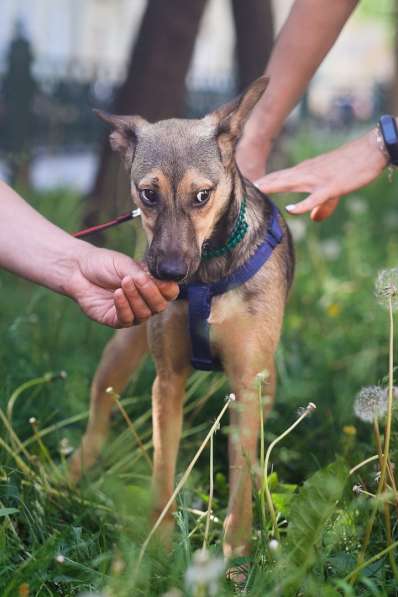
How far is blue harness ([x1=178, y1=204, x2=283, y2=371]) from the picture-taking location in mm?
3068

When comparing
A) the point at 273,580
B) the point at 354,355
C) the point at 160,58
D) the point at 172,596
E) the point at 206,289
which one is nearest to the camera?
the point at 172,596

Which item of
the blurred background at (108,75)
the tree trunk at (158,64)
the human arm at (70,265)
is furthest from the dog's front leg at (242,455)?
the tree trunk at (158,64)

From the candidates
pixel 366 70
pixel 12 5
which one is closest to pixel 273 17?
pixel 12 5

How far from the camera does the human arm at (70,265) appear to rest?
9.22 feet

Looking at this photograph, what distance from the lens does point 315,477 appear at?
253 cm

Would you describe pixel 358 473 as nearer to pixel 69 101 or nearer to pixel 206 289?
pixel 206 289

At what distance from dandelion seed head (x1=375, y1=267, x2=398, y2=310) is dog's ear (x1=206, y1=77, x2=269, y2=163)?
774 millimetres

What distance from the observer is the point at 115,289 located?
297 cm

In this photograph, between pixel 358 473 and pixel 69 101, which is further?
pixel 69 101

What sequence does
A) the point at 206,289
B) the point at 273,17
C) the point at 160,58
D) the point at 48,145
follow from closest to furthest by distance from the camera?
the point at 206,289 < the point at 160,58 < the point at 273,17 < the point at 48,145

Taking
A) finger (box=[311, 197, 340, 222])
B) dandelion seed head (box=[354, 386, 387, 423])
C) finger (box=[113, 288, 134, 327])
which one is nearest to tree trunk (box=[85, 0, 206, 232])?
finger (box=[311, 197, 340, 222])

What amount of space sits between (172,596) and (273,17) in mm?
8309

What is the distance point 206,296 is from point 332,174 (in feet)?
2.54

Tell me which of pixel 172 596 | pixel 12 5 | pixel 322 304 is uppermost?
pixel 172 596
